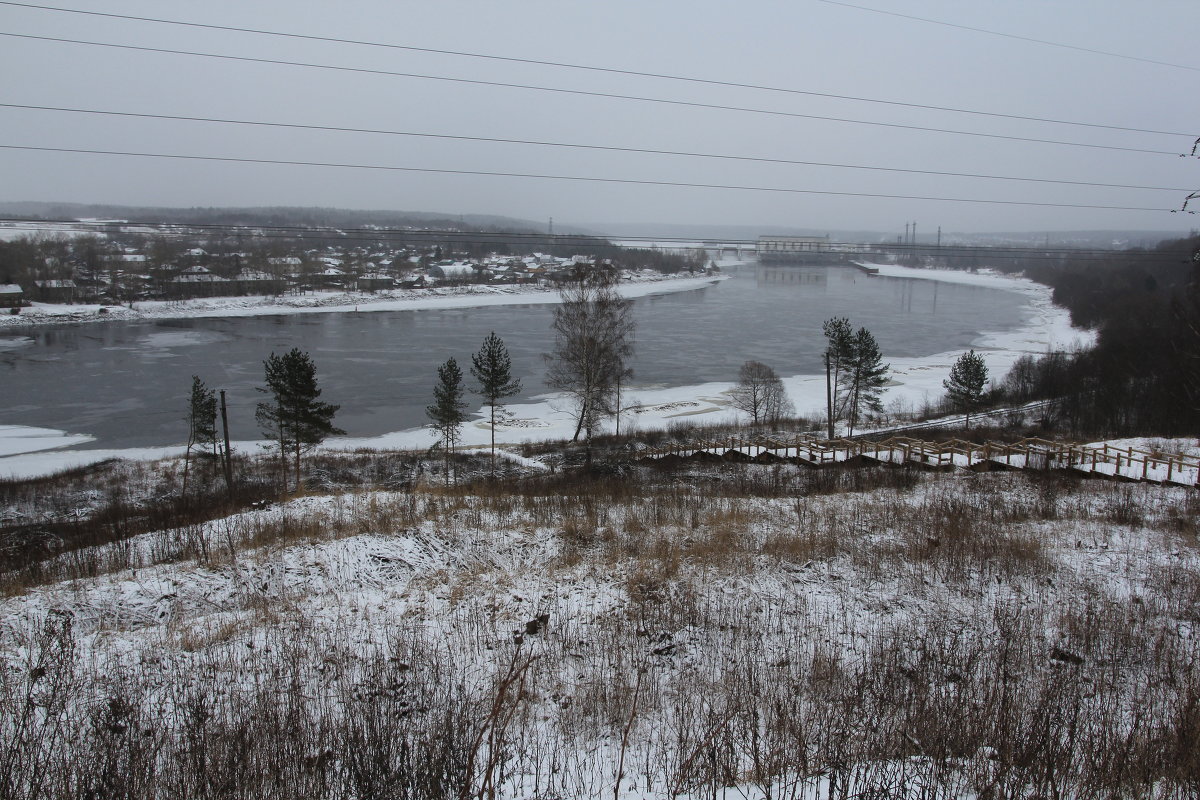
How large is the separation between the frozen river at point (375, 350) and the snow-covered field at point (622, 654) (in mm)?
19328

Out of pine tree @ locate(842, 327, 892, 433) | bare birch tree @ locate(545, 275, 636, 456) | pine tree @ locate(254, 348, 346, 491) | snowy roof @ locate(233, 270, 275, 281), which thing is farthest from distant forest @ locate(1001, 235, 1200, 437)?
snowy roof @ locate(233, 270, 275, 281)

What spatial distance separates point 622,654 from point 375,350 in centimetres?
3850

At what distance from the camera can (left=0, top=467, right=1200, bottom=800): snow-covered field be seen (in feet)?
10.1

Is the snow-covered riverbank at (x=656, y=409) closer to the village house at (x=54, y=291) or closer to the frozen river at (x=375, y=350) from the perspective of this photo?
the frozen river at (x=375, y=350)

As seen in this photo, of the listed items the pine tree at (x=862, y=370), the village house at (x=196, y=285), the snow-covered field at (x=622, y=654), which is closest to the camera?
the snow-covered field at (x=622, y=654)

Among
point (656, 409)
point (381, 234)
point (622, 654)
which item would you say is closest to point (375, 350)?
point (656, 409)

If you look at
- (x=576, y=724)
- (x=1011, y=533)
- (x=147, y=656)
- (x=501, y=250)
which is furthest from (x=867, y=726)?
(x=501, y=250)

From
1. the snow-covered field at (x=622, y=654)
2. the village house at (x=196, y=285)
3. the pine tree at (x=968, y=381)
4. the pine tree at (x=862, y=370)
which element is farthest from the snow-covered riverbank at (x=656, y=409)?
the village house at (x=196, y=285)

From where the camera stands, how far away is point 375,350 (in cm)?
4056

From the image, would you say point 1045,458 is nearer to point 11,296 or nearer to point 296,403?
point 296,403

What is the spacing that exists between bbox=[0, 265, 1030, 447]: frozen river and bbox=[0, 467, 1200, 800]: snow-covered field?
19.3m

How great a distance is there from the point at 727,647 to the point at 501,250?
113m

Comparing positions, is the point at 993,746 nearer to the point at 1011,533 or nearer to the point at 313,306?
the point at 1011,533

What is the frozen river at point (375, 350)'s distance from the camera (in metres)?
27.8
